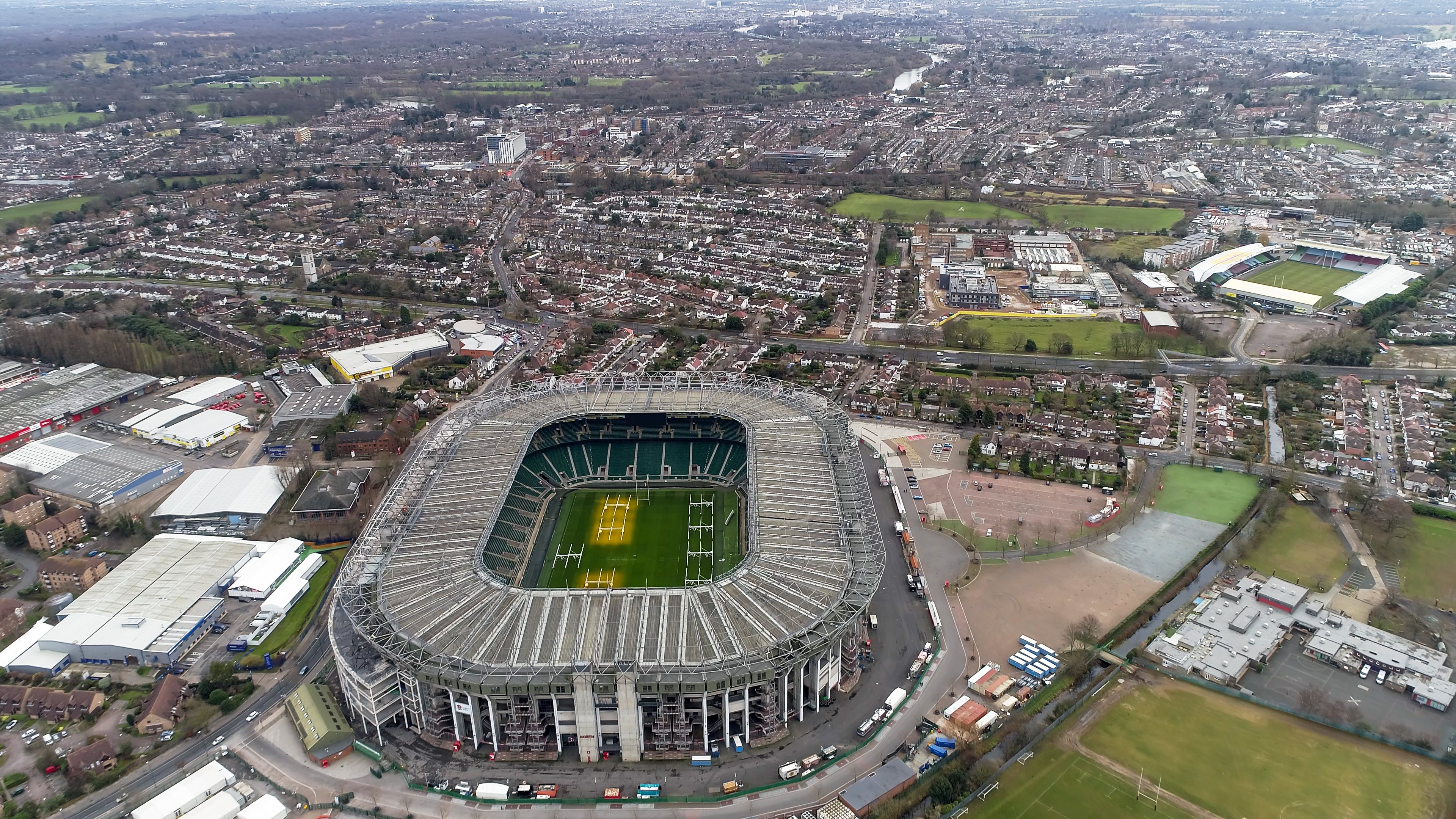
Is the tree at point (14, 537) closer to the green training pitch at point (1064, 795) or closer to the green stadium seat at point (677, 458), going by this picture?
the green stadium seat at point (677, 458)

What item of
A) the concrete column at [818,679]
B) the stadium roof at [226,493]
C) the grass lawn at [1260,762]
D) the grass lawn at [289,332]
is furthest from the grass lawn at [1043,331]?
the grass lawn at [289,332]

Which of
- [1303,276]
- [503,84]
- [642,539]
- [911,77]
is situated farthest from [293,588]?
[911,77]

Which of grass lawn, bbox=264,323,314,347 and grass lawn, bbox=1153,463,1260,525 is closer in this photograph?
grass lawn, bbox=1153,463,1260,525

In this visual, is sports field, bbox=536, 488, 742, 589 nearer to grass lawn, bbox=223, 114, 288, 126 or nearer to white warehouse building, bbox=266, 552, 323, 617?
white warehouse building, bbox=266, 552, 323, 617

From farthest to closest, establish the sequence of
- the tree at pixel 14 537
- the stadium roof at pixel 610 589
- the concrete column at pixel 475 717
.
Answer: the tree at pixel 14 537
the stadium roof at pixel 610 589
the concrete column at pixel 475 717

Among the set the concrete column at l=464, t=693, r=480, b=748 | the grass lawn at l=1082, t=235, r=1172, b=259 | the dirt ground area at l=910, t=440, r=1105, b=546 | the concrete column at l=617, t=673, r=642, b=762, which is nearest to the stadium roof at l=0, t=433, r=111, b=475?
the concrete column at l=464, t=693, r=480, b=748

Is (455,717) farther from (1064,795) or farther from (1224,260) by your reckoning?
(1224,260)
